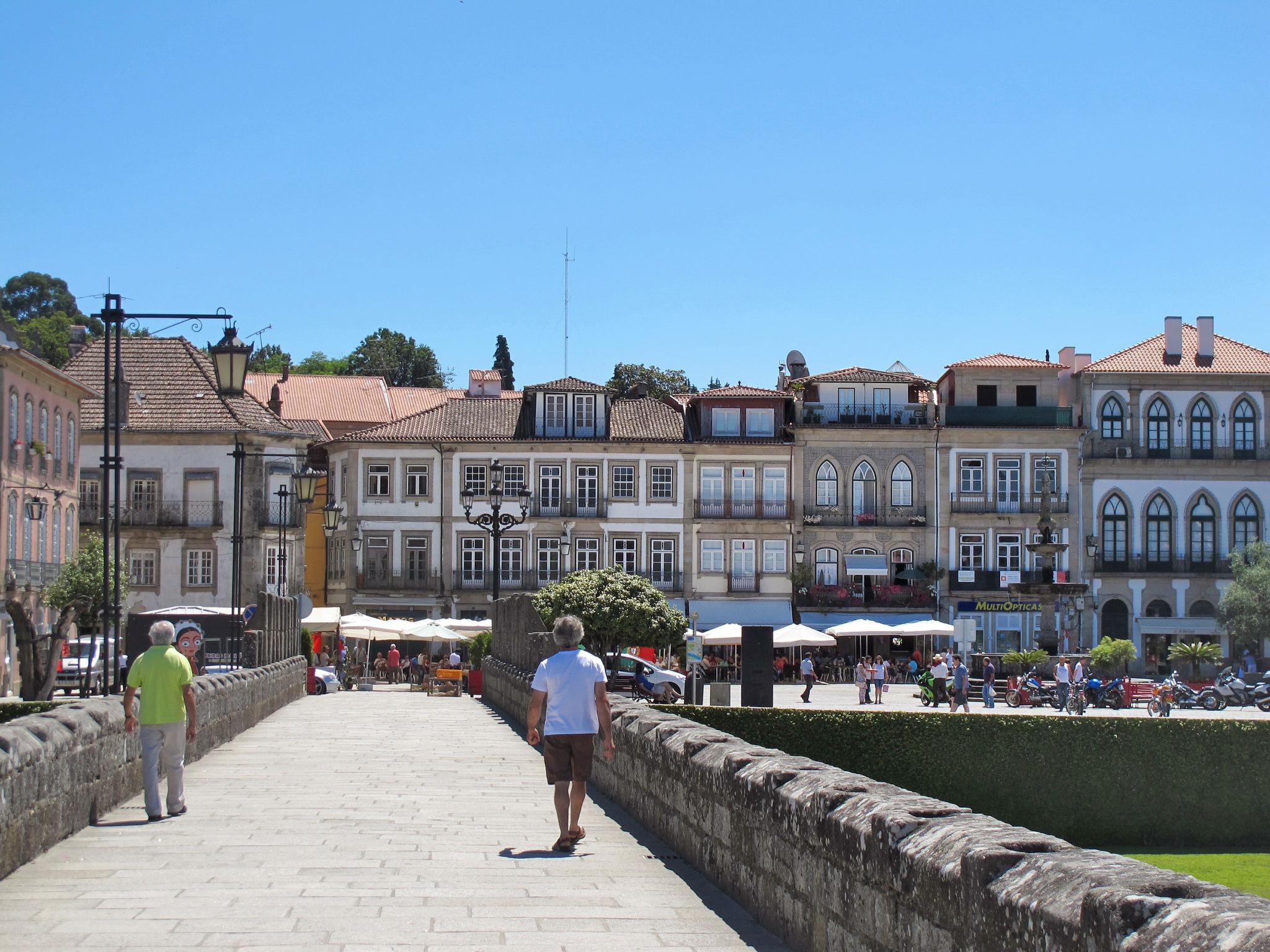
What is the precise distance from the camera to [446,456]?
62.0 meters

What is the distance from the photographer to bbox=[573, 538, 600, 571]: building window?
62281mm

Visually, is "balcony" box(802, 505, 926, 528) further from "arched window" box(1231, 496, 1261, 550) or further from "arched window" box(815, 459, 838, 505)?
"arched window" box(1231, 496, 1261, 550)

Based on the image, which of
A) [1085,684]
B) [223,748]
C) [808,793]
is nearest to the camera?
[808,793]

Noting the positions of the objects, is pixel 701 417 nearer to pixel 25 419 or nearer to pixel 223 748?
pixel 25 419

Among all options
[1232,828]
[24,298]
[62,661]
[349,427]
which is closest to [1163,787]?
[1232,828]

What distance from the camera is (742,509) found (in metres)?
62.7

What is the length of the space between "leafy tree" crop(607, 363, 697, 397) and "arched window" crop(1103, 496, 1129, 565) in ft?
106

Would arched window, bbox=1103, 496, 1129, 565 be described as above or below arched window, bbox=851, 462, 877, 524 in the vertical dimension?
below

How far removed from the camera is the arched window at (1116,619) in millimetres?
63125

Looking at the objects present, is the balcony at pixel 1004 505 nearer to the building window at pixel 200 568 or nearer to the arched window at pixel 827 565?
the arched window at pixel 827 565

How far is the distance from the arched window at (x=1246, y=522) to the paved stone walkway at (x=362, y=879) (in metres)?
54.2

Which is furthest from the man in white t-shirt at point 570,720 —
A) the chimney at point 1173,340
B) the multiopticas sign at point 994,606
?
the chimney at point 1173,340

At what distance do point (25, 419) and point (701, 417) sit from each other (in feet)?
88.9

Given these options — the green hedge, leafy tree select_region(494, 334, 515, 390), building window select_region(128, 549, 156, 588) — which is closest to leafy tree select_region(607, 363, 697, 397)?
leafy tree select_region(494, 334, 515, 390)
